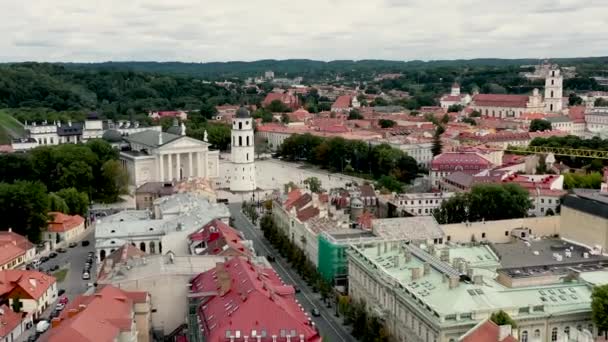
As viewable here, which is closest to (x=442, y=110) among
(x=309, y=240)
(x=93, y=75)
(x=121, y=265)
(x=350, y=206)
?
(x=93, y=75)

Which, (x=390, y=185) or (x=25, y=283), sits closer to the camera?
(x=25, y=283)

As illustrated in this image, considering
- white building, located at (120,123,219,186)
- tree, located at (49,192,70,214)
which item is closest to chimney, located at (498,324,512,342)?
tree, located at (49,192,70,214)

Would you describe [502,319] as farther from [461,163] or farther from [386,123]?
[386,123]

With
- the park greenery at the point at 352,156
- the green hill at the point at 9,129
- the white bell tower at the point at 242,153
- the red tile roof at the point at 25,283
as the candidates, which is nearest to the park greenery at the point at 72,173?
the white bell tower at the point at 242,153

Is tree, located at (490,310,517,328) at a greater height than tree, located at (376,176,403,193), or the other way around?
tree, located at (490,310,517,328)

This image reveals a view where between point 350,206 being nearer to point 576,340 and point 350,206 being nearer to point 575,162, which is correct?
point 576,340

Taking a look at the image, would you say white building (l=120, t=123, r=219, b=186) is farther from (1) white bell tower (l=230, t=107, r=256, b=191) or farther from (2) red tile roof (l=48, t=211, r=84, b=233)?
(2) red tile roof (l=48, t=211, r=84, b=233)

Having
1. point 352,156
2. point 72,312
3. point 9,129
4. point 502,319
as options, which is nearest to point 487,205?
point 502,319
